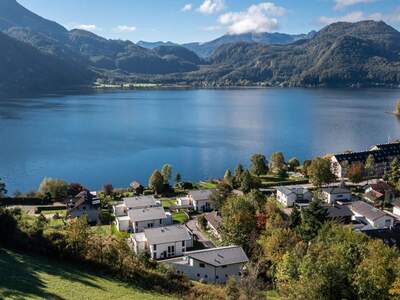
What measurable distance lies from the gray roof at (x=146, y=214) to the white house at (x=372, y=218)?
15574mm

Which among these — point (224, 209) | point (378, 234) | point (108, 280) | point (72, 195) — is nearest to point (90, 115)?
point (72, 195)

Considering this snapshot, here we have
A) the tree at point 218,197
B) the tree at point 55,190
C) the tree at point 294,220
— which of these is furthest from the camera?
the tree at point 55,190

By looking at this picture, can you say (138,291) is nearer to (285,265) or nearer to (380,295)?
(285,265)

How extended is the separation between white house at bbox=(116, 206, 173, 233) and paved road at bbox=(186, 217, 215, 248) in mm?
1816

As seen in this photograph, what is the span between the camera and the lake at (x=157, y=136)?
57250 mm

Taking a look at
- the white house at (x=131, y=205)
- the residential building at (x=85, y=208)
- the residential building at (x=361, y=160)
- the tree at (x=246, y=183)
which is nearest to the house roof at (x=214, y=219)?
the white house at (x=131, y=205)

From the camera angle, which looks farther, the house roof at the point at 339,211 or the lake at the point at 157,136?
the lake at the point at 157,136

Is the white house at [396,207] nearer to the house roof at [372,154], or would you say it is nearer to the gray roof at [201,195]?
the house roof at [372,154]

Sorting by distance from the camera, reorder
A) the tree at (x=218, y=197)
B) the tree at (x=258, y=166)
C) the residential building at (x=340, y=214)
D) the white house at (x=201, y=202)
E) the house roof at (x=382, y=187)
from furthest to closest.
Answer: the tree at (x=258, y=166) → the house roof at (x=382, y=187) → the white house at (x=201, y=202) → the tree at (x=218, y=197) → the residential building at (x=340, y=214)

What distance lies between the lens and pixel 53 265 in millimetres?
14797

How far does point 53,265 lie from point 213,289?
605 centimetres

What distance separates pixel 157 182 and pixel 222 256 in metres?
20.0

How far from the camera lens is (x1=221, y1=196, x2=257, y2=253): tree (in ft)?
86.5

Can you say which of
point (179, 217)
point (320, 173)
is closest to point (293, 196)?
point (320, 173)
